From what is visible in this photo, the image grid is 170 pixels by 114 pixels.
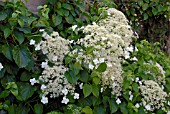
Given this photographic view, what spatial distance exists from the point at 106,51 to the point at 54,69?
338 millimetres

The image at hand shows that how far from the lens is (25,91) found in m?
2.10

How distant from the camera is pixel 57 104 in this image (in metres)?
2.23

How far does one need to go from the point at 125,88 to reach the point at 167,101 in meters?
0.51

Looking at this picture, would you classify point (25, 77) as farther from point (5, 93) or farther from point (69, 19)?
point (69, 19)

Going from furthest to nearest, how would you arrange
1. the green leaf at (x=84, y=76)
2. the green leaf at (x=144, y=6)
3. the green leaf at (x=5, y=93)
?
the green leaf at (x=144, y=6), the green leaf at (x=84, y=76), the green leaf at (x=5, y=93)

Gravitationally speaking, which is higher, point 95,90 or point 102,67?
point 102,67

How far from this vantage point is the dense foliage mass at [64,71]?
2055 mm

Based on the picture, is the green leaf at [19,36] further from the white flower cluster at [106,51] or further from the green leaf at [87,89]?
the green leaf at [87,89]

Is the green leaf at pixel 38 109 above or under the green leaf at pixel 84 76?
under

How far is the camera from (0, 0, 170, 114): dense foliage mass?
6.74ft

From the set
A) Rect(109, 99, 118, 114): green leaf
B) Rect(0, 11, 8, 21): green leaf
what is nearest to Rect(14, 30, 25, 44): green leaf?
Rect(0, 11, 8, 21): green leaf

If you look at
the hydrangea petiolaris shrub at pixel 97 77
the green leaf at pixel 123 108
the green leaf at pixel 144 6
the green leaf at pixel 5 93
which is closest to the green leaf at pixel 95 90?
the hydrangea petiolaris shrub at pixel 97 77

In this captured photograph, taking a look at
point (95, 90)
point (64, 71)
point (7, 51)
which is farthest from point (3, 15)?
point (95, 90)

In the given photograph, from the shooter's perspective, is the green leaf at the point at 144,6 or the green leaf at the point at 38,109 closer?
the green leaf at the point at 38,109
